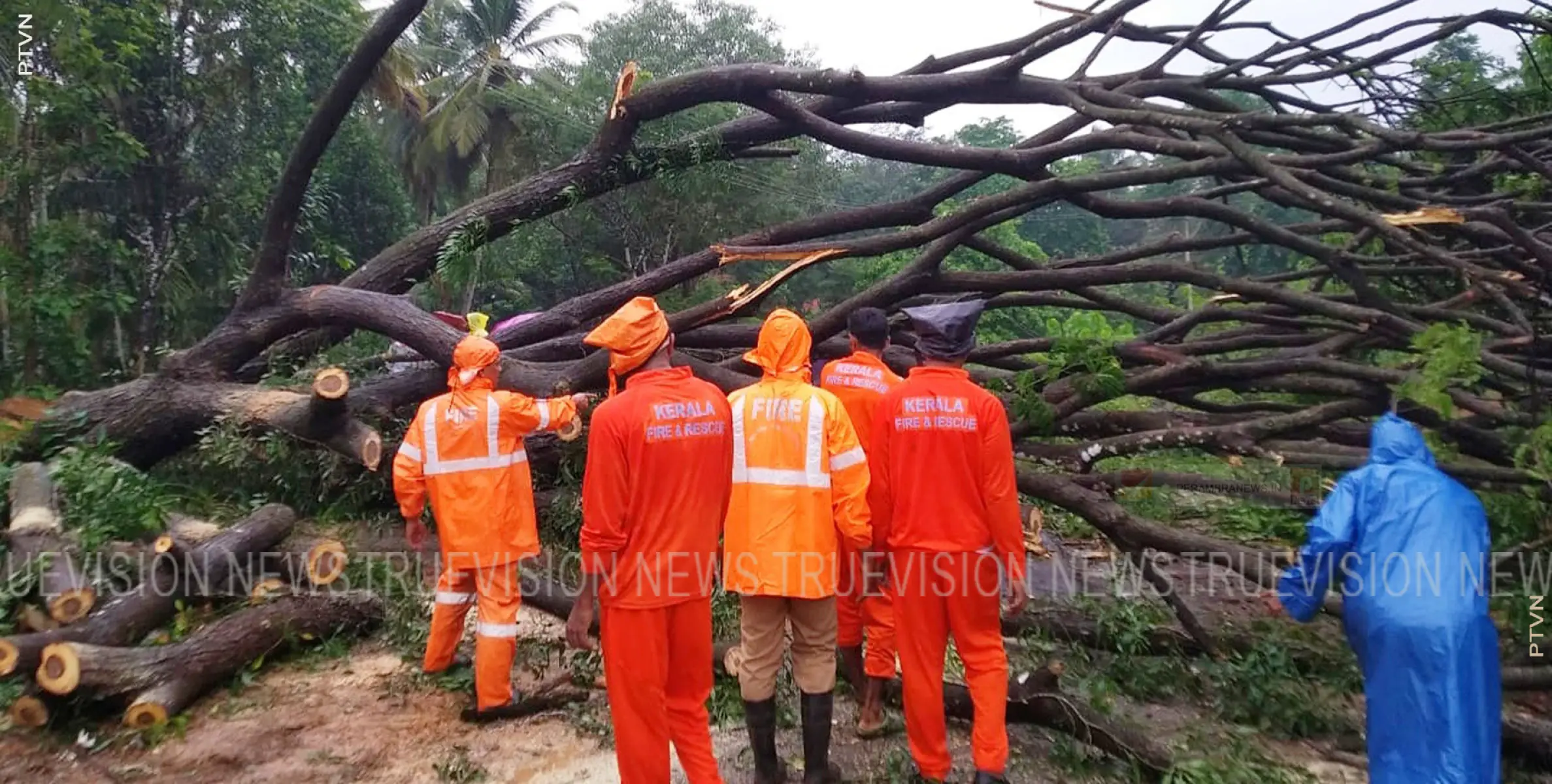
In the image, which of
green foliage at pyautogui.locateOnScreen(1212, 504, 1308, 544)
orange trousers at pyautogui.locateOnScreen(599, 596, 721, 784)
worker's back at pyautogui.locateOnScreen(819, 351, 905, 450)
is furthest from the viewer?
green foliage at pyautogui.locateOnScreen(1212, 504, 1308, 544)

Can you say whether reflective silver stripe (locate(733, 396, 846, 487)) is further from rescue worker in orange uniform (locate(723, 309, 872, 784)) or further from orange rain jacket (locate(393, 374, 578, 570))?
orange rain jacket (locate(393, 374, 578, 570))

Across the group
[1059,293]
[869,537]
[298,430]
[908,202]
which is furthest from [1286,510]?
[298,430]

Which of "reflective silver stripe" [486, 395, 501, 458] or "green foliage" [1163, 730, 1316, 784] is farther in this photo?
"reflective silver stripe" [486, 395, 501, 458]

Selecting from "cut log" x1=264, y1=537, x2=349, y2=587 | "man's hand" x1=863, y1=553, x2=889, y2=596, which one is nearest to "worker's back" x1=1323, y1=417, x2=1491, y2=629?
"man's hand" x1=863, y1=553, x2=889, y2=596

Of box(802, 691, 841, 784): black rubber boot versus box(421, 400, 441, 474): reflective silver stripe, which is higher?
box(421, 400, 441, 474): reflective silver stripe

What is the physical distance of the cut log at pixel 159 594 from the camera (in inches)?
145

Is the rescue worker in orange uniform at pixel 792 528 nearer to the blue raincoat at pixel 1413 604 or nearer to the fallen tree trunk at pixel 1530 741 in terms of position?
the blue raincoat at pixel 1413 604

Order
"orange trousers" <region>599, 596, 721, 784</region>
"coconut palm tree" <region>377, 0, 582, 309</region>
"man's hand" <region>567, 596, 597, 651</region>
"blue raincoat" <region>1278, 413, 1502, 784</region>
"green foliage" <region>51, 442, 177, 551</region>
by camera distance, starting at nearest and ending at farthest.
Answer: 1. "blue raincoat" <region>1278, 413, 1502, 784</region>
2. "orange trousers" <region>599, 596, 721, 784</region>
3. "man's hand" <region>567, 596, 597, 651</region>
4. "green foliage" <region>51, 442, 177, 551</region>
5. "coconut palm tree" <region>377, 0, 582, 309</region>

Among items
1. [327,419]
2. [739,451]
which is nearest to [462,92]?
[327,419]

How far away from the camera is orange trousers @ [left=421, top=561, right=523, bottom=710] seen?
3.94m

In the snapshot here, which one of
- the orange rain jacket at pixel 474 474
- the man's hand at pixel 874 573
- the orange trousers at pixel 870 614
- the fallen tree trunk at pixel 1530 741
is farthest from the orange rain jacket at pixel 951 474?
the fallen tree trunk at pixel 1530 741

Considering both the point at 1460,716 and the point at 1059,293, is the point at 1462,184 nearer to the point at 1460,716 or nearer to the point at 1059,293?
the point at 1059,293

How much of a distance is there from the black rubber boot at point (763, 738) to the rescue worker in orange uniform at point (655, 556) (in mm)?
235

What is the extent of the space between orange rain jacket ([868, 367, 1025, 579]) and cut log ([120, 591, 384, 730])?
2974 mm
